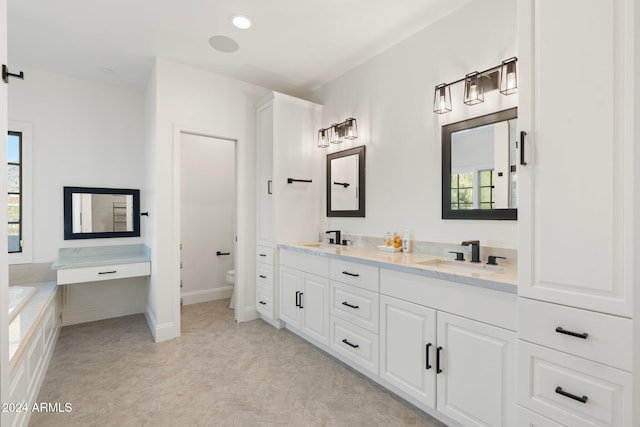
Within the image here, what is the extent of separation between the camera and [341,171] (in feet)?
11.1

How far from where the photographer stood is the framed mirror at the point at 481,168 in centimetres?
204

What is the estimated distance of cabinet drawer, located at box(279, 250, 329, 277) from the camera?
106 inches

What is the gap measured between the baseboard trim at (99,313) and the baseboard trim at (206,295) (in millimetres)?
533

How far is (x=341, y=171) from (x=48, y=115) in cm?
323

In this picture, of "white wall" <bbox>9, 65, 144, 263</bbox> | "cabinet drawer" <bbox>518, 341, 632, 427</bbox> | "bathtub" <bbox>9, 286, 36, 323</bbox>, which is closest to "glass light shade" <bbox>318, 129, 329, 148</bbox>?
"white wall" <bbox>9, 65, 144, 263</bbox>

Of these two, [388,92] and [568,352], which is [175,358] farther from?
[388,92]

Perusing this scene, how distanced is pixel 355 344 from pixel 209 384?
1.11 m

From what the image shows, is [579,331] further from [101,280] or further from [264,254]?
[101,280]

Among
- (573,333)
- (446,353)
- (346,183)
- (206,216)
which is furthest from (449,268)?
(206,216)

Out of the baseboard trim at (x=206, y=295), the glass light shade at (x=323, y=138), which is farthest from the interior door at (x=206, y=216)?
the glass light shade at (x=323, y=138)

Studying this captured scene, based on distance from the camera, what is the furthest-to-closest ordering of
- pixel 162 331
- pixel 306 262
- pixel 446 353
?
pixel 162 331 < pixel 306 262 < pixel 446 353

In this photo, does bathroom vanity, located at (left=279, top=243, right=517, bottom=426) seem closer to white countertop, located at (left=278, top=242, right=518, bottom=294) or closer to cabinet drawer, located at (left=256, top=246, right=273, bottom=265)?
white countertop, located at (left=278, top=242, right=518, bottom=294)

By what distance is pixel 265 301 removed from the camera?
3461 mm

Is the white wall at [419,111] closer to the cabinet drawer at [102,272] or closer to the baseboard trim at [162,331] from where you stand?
the baseboard trim at [162,331]
